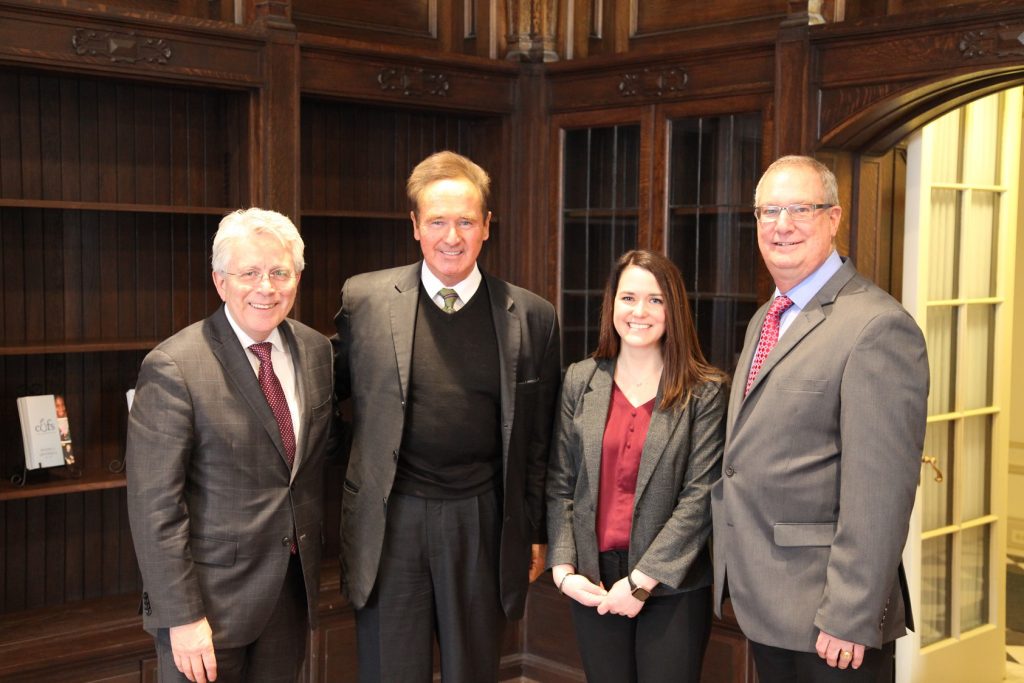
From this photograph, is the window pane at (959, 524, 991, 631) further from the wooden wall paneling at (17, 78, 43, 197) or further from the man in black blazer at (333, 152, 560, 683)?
the wooden wall paneling at (17, 78, 43, 197)

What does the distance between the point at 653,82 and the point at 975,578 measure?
7.66 ft

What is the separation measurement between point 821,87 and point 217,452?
2.28m

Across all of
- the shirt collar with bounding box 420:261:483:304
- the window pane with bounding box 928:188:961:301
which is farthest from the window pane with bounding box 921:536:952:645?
the shirt collar with bounding box 420:261:483:304

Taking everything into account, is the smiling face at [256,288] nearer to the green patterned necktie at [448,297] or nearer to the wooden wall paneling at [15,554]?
the green patterned necktie at [448,297]

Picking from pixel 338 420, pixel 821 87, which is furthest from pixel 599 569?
pixel 821 87

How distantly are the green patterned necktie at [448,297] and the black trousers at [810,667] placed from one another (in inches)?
45.0

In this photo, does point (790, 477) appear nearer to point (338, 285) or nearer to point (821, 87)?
point (821, 87)

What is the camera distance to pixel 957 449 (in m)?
4.43

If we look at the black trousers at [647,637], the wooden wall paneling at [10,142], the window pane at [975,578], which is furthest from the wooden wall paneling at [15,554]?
the window pane at [975,578]

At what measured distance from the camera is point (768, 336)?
2.84 m

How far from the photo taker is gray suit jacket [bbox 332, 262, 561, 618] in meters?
3.02

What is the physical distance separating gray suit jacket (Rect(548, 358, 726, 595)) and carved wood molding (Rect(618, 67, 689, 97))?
157 centimetres

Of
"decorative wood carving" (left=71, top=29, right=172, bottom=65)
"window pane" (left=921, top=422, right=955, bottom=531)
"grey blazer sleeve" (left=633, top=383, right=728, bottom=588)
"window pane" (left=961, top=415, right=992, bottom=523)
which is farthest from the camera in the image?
"window pane" (left=961, top=415, right=992, bottom=523)

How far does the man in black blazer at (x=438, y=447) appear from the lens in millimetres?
3027
